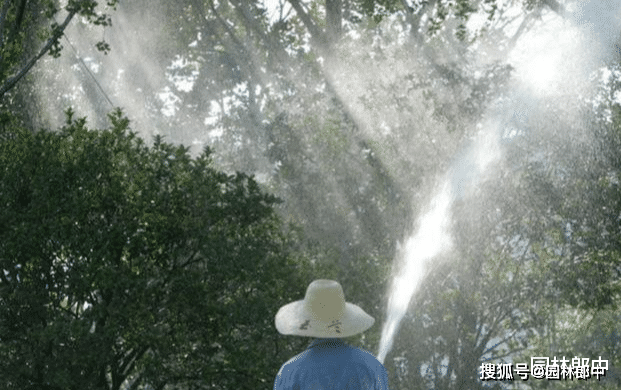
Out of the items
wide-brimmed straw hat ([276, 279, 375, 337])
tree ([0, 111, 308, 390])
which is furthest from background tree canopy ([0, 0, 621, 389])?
wide-brimmed straw hat ([276, 279, 375, 337])

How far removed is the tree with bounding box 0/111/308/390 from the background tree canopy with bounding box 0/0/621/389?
3 cm

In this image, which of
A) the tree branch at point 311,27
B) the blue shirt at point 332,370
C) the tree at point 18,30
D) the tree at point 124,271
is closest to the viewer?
the blue shirt at point 332,370

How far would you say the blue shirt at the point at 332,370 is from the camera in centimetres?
319

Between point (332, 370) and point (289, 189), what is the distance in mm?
19325

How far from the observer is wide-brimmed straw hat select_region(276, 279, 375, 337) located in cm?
343

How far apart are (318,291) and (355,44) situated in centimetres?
2093

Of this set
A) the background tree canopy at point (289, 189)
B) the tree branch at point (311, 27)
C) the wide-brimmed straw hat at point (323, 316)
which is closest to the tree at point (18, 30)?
the background tree canopy at point (289, 189)

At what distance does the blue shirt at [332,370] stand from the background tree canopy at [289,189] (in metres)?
4.43

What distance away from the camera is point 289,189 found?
22484 mm

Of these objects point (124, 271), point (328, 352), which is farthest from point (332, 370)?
point (124, 271)

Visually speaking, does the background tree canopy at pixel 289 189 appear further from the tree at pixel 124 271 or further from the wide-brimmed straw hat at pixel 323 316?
the wide-brimmed straw hat at pixel 323 316

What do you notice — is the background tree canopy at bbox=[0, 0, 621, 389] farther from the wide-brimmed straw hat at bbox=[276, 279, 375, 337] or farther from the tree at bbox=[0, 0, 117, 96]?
the wide-brimmed straw hat at bbox=[276, 279, 375, 337]

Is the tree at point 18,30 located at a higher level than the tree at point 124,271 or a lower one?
higher

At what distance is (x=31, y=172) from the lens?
8195 millimetres
